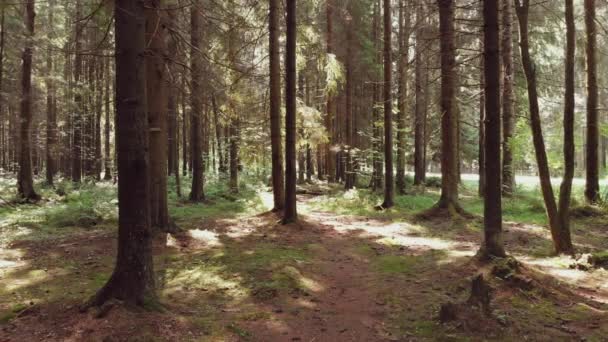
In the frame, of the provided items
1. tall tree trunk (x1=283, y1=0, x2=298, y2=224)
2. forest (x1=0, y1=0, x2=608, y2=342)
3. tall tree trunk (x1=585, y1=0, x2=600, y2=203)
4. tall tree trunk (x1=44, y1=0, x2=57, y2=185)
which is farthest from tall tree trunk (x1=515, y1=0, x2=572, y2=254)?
tall tree trunk (x1=44, y1=0, x2=57, y2=185)

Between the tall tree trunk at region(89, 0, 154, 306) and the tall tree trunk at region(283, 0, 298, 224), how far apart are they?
667 centimetres

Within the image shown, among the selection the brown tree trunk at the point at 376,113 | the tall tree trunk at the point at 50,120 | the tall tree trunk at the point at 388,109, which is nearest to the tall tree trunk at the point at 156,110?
the tall tree trunk at the point at 388,109

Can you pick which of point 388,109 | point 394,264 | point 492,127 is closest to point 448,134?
point 388,109

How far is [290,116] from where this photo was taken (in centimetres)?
1183

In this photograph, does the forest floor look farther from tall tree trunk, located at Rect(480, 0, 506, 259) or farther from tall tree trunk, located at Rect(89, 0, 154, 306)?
tall tree trunk, located at Rect(480, 0, 506, 259)

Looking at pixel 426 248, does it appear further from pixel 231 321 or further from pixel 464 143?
pixel 464 143

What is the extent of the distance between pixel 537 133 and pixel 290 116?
6077 millimetres

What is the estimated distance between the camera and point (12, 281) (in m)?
6.89

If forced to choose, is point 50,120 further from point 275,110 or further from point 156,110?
point 156,110

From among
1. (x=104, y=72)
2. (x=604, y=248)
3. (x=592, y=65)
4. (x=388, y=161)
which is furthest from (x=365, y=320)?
(x=104, y=72)

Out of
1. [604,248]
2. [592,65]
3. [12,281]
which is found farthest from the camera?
[592,65]

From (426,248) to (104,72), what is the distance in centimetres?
2529

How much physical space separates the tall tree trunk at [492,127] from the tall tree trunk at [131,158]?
16.5 feet

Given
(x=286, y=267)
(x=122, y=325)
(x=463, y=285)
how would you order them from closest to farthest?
(x=122, y=325), (x=463, y=285), (x=286, y=267)
